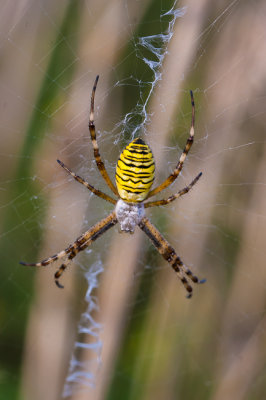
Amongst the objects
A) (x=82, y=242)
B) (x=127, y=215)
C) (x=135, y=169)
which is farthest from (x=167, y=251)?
(x=135, y=169)

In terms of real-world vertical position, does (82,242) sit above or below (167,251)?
above

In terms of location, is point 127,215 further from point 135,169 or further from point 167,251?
point 135,169

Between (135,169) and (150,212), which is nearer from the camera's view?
(135,169)

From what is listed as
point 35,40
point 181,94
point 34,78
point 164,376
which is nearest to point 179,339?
point 164,376

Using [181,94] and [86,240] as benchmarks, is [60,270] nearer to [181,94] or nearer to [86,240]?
[86,240]

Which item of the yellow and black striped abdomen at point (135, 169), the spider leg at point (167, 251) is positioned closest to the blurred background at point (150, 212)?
the spider leg at point (167, 251)
